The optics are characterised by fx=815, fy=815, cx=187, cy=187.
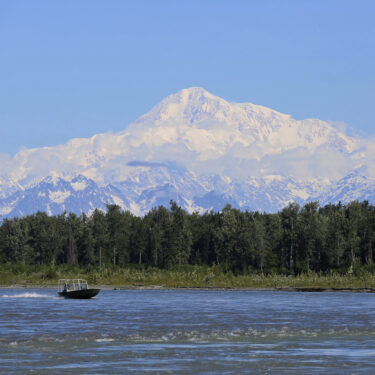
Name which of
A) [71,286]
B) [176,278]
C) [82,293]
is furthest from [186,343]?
[176,278]

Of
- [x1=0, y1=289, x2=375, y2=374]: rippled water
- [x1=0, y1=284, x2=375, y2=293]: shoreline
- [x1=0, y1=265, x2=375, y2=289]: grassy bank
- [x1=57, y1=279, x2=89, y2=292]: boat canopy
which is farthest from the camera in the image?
[x1=0, y1=265, x2=375, y2=289]: grassy bank

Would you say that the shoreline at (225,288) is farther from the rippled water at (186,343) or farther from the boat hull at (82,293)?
Answer: the rippled water at (186,343)

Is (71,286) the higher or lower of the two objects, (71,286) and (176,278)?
the lower

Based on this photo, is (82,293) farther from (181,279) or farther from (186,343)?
(186,343)

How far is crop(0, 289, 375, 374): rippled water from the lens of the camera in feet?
131

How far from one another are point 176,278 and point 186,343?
402 feet

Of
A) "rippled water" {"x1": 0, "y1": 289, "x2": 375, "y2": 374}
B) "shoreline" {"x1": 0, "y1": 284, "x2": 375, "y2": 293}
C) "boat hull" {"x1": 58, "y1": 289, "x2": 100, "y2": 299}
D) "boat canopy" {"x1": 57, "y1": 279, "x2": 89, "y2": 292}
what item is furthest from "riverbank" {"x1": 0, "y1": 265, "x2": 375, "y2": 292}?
"rippled water" {"x1": 0, "y1": 289, "x2": 375, "y2": 374}

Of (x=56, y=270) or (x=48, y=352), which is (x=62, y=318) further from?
(x=56, y=270)

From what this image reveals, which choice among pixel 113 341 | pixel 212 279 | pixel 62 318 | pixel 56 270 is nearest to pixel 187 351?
pixel 113 341

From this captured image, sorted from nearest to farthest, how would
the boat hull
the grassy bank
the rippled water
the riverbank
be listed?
the rippled water
the boat hull
the riverbank
the grassy bank

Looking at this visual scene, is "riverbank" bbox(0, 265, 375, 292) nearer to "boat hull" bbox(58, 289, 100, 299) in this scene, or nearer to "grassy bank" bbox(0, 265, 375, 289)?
"grassy bank" bbox(0, 265, 375, 289)

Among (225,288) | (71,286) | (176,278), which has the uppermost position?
(176,278)

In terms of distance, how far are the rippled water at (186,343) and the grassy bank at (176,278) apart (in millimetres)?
78794

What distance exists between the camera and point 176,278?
569ft
